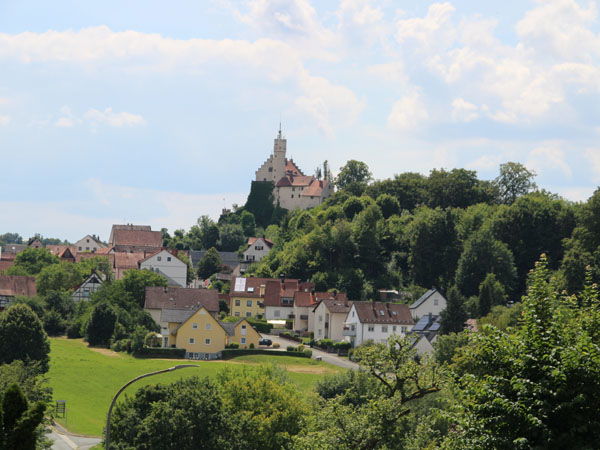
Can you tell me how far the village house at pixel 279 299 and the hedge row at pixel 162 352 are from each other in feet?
94.0

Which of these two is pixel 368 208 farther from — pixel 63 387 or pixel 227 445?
pixel 227 445

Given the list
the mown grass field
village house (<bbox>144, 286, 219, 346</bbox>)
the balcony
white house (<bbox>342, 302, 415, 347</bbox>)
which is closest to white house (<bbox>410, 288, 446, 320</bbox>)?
white house (<bbox>342, 302, 415, 347</bbox>)

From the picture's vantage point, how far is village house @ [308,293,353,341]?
106 meters

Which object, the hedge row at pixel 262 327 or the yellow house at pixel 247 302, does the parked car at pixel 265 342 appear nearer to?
the hedge row at pixel 262 327

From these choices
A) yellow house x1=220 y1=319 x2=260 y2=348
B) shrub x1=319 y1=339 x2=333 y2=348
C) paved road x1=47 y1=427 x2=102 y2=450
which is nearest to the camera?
paved road x1=47 y1=427 x2=102 y2=450

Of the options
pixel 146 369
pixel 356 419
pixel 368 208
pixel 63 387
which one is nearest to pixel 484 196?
pixel 368 208

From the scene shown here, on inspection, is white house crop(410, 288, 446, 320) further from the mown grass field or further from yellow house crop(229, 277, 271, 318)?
the mown grass field

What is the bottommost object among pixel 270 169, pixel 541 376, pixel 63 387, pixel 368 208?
pixel 63 387

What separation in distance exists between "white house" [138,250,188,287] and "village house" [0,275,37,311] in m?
20.9

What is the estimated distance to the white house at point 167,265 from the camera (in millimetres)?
134375

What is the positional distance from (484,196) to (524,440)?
126831mm

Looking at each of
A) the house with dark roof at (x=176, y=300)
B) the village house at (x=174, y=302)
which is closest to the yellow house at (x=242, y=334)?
the village house at (x=174, y=302)

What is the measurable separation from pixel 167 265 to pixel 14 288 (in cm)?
2675

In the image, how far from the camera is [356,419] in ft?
105
